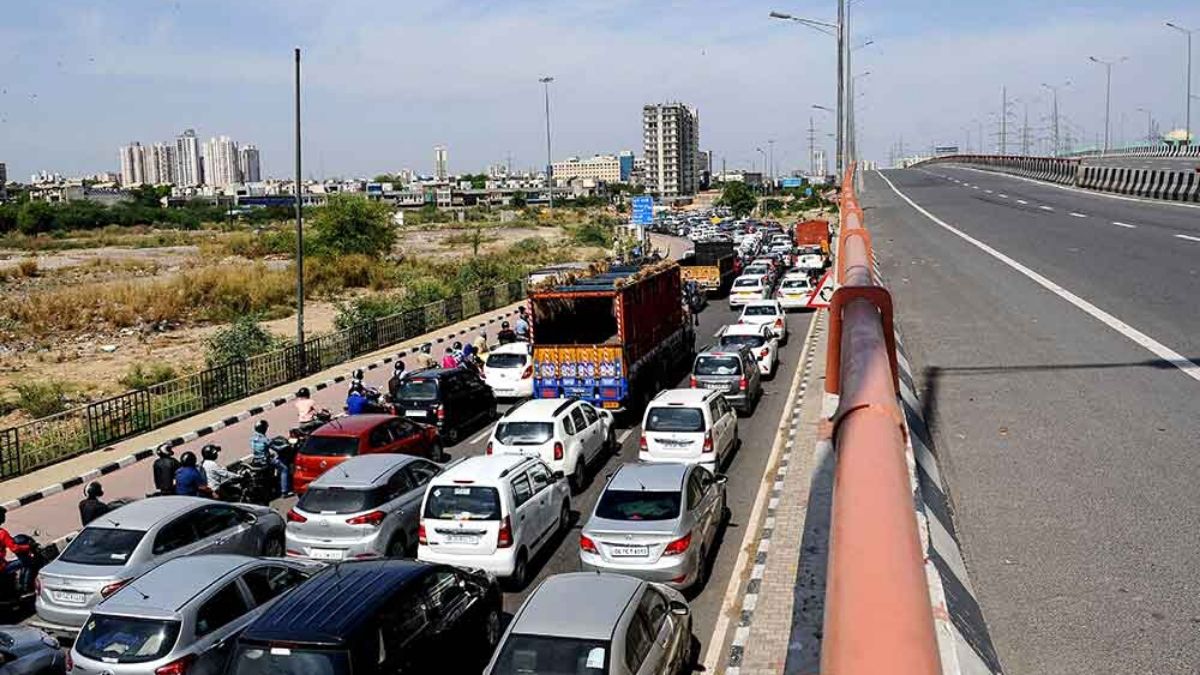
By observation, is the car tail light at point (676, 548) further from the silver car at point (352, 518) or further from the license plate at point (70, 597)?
the license plate at point (70, 597)

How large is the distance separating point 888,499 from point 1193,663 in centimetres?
238

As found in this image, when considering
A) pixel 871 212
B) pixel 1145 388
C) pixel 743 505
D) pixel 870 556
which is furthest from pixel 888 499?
pixel 871 212

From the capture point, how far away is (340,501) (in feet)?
47.1

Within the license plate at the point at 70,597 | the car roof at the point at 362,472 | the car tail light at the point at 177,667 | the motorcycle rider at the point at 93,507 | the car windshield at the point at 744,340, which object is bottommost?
the license plate at the point at 70,597

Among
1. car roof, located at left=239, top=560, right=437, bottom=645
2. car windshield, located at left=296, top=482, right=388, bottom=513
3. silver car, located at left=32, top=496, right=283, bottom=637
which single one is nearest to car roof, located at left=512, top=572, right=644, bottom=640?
car roof, located at left=239, top=560, right=437, bottom=645

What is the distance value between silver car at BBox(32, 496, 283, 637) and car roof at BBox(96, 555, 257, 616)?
3.06ft

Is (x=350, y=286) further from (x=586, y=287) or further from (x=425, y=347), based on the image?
(x=586, y=287)

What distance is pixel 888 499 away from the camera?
77.1 inches

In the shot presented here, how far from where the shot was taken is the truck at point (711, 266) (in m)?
45.9

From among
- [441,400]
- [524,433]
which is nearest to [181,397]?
[441,400]

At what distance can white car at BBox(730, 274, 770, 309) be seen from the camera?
136 feet

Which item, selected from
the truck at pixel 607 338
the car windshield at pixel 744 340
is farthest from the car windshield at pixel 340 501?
the car windshield at pixel 744 340

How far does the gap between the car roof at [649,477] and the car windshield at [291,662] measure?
17.6 feet

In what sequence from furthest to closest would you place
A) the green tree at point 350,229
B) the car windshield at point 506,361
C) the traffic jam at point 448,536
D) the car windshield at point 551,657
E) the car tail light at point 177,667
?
the green tree at point 350,229, the car windshield at point 506,361, the car tail light at point 177,667, the traffic jam at point 448,536, the car windshield at point 551,657
